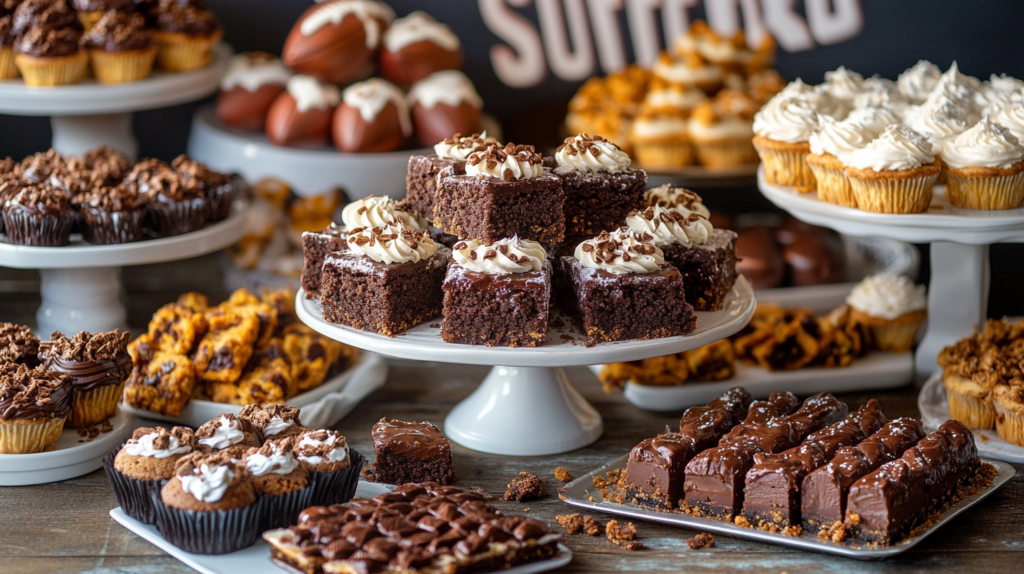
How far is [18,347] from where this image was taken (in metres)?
2.88

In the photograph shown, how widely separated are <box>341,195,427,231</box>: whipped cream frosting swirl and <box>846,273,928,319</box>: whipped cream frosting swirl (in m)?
1.60

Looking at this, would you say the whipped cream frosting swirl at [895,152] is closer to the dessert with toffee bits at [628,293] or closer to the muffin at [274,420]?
the dessert with toffee bits at [628,293]

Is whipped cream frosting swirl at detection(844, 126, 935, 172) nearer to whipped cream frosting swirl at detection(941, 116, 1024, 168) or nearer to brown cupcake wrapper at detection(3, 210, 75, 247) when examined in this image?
whipped cream frosting swirl at detection(941, 116, 1024, 168)

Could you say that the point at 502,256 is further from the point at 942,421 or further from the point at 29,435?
the point at 942,421

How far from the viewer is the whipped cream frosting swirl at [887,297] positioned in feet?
11.6

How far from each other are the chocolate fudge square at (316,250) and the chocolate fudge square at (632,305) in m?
0.69

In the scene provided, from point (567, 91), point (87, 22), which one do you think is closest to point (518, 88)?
point (567, 91)

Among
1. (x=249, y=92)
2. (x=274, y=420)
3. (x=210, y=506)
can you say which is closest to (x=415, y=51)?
(x=249, y=92)

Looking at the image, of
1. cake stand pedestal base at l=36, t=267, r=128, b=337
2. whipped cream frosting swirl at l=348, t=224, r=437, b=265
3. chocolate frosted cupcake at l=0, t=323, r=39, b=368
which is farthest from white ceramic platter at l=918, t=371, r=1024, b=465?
cake stand pedestal base at l=36, t=267, r=128, b=337

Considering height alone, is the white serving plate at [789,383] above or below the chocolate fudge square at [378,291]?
below

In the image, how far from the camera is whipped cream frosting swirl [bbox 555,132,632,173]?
9.38 ft

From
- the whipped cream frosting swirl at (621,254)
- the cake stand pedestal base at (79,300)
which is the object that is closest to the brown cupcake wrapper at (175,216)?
the cake stand pedestal base at (79,300)

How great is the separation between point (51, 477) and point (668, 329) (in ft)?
5.41

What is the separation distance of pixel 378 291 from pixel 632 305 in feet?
2.11
